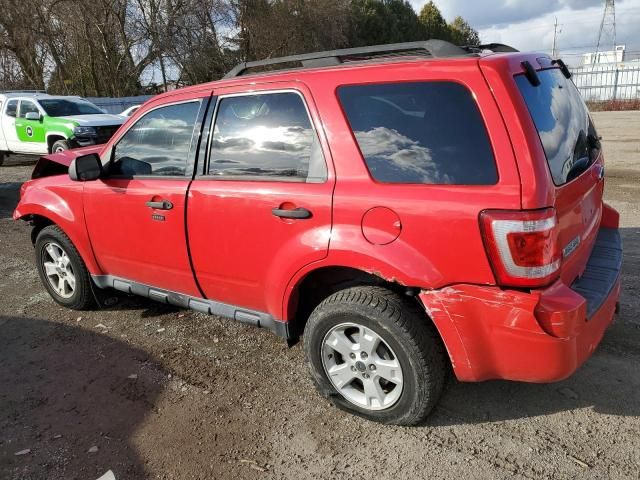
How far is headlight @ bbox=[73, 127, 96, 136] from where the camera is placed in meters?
12.1

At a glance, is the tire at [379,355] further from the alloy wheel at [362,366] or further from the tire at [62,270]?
the tire at [62,270]

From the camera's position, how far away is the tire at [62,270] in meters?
4.34

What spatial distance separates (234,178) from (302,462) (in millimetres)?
1645

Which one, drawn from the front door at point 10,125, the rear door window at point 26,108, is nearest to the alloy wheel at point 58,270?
the rear door window at point 26,108

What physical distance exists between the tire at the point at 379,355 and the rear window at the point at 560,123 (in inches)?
38.3

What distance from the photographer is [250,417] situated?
304 cm

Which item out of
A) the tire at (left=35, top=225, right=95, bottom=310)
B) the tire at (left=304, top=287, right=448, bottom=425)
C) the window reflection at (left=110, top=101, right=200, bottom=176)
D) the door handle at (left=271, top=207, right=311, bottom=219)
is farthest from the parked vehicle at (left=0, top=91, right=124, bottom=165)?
the tire at (left=304, top=287, right=448, bottom=425)

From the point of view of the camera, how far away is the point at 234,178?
10.5 feet

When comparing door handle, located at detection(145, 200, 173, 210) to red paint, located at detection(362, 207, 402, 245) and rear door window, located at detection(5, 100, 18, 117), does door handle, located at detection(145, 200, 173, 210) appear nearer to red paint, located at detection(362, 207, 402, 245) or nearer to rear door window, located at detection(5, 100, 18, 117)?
red paint, located at detection(362, 207, 402, 245)

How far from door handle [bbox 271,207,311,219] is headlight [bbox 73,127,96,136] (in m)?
10.9

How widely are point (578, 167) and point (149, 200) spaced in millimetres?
2630

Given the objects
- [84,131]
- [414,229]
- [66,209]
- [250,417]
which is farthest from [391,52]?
[84,131]

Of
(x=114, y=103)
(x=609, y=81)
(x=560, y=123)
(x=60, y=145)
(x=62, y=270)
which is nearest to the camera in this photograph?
(x=560, y=123)

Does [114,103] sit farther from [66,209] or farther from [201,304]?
[201,304]
